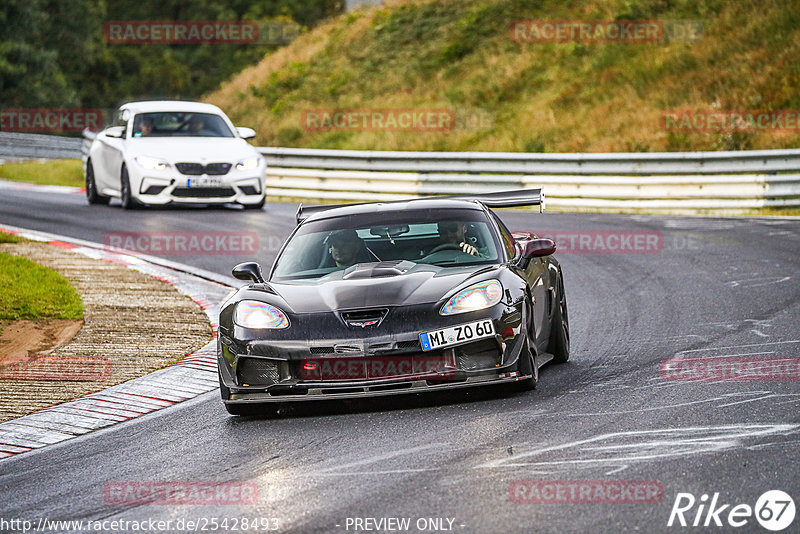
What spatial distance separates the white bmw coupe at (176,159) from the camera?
18812 millimetres

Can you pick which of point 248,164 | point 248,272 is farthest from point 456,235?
point 248,164

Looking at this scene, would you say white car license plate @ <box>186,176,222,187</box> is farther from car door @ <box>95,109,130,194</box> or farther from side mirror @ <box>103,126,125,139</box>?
side mirror @ <box>103,126,125,139</box>

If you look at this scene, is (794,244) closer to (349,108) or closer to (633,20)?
(633,20)

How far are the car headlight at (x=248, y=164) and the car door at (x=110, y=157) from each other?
1872 mm

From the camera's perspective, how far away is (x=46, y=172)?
31391 mm

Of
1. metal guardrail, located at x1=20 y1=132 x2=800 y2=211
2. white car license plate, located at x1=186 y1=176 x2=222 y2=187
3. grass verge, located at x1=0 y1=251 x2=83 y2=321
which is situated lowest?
metal guardrail, located at x1=20 y1=132 x2=800 y2=211

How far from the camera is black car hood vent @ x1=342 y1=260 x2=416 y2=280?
25.6 ft

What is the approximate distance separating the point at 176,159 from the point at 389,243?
1084 cm

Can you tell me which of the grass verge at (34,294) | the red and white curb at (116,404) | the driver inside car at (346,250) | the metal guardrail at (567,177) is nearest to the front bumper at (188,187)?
the metal guardrail at (567,177)

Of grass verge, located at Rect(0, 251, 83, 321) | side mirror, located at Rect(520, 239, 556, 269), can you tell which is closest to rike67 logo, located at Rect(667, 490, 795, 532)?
side mirror, located at Rect(520, 239, 556, 269)

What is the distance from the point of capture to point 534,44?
115 ft

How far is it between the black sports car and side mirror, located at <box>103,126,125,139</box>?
11.9 m

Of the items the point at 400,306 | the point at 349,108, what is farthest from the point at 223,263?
the point at 349,108


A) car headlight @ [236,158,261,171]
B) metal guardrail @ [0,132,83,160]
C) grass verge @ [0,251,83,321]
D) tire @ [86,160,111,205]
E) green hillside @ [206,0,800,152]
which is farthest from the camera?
metal guardrail @ [0,132,83,160]
